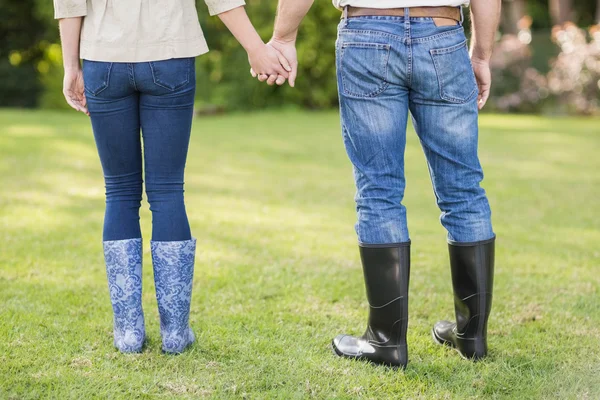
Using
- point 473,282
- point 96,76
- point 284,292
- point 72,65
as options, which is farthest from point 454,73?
point 284,292

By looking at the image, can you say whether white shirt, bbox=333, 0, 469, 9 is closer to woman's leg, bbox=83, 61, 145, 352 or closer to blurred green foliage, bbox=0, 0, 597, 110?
woman's leg, bbox=83, 61, 145, 352

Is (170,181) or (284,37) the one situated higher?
(284,37)

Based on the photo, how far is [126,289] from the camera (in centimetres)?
238

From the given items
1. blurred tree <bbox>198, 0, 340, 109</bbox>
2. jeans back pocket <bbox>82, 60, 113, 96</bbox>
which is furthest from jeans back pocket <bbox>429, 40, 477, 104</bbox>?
blurred tree <bbox>198, 0, 340, 109</bbox>

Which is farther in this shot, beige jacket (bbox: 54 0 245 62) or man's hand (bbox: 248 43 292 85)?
man's hand (bbox: 248 43 292 85)

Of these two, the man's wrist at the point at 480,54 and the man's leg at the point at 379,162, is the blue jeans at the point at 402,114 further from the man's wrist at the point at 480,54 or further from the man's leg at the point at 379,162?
the man's wrist at the point at 480,54

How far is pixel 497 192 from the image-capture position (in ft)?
19.2

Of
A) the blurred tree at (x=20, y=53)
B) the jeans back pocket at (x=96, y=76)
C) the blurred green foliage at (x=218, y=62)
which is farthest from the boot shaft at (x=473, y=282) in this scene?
the blurred tree at (x=20, y=53)

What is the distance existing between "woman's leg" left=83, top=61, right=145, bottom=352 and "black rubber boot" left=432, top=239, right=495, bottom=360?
3.45ft

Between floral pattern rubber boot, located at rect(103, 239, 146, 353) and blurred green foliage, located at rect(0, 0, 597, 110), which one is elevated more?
floral pattern rubber boot, located at rect(103, 239, 146, 353)

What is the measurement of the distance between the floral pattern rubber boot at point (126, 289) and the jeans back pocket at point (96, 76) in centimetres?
49

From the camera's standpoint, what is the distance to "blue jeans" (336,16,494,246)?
2168 millimetres

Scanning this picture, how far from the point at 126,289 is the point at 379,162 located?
0.92 m

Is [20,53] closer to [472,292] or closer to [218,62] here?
[218,62]
